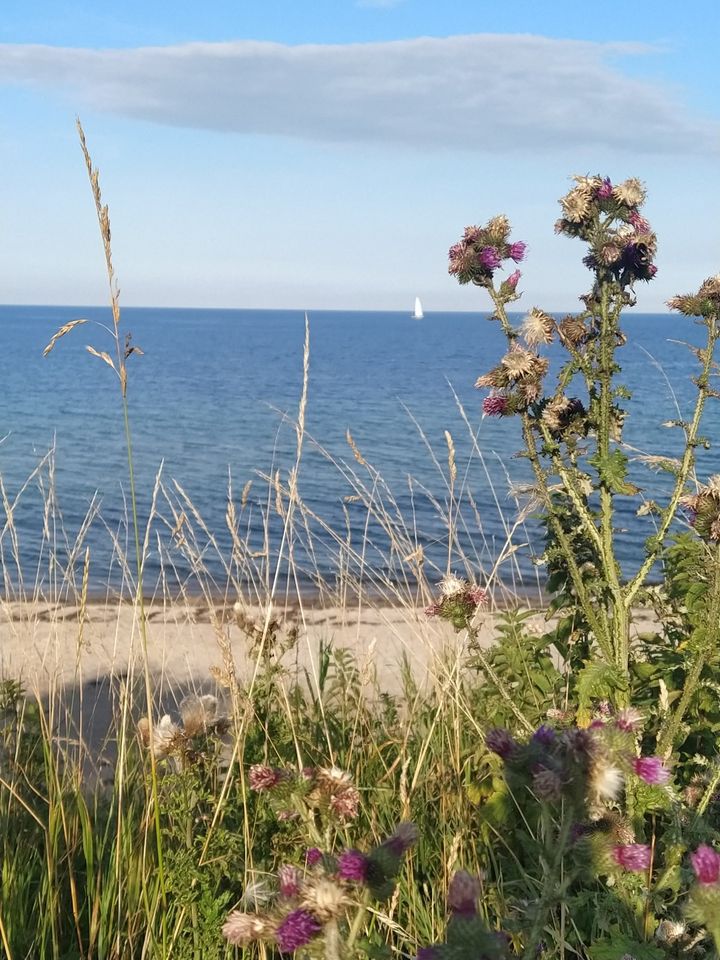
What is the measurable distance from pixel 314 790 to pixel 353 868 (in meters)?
0.45

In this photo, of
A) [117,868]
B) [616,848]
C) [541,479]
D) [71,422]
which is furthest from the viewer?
[71,422]

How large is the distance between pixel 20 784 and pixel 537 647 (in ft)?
6.03

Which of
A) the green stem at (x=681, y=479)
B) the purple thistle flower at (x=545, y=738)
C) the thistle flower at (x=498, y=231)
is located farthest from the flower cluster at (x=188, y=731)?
the thistle flower at (x=498, y=231)

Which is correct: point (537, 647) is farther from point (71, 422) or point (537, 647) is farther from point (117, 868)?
point (71, 422)

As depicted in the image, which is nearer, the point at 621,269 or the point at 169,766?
the point at 621,269

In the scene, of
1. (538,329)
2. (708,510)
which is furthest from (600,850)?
(538,329)

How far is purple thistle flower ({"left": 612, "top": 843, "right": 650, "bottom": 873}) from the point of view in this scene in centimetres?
174

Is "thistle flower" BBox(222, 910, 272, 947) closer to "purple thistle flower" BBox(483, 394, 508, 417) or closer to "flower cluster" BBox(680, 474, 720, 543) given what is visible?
"flower cluster" BBox(680, 474, 720, 543)

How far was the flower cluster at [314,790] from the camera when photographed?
6.38 ft

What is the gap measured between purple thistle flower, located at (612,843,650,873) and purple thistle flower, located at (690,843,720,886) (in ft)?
0.75

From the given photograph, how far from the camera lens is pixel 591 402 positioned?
3189 mm

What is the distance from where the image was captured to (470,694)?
3.74m

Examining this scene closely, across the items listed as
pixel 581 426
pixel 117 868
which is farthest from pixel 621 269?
pixel 117 868

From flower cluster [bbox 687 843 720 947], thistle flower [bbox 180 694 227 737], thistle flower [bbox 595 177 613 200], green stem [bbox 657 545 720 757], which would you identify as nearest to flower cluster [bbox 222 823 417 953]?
flower cluster [bbox 687 843 720 947]
